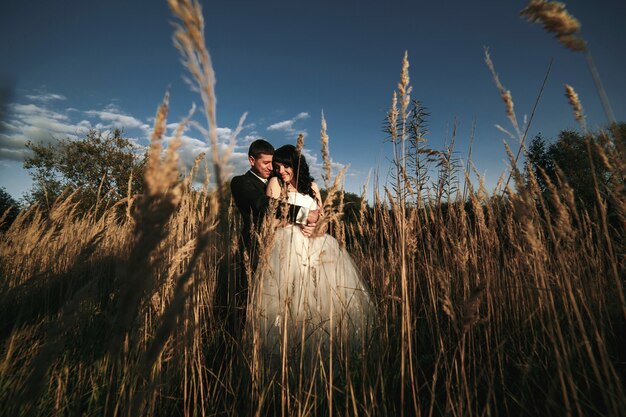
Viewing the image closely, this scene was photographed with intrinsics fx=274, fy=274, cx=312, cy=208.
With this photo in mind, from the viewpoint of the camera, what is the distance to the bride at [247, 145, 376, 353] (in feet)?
5.48

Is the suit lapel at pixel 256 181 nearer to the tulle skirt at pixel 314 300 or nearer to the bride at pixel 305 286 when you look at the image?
the bride at pixel 305 286

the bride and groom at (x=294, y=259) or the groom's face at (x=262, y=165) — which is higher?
the groom's face at (x=262, y=165)

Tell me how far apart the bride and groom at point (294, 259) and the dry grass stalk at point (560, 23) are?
1.03m

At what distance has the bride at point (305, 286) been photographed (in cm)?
167

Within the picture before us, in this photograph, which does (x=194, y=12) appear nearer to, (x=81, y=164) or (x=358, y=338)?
(x=358, y=338)

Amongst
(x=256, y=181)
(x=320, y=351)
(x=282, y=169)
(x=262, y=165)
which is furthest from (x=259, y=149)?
(x=320, y=351)

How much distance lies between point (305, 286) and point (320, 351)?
0.44 metres

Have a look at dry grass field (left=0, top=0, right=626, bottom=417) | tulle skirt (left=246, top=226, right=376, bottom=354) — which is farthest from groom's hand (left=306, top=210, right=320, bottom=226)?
dry grass field (left=0, top=0, right=626, bottom=417)

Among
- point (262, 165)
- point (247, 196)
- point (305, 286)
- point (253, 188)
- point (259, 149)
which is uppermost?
point (259, 149)

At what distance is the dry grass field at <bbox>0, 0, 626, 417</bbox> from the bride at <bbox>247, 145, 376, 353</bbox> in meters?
0.19

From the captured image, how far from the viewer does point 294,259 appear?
8.51ft

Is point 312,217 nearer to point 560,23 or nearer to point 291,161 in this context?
point 291,161

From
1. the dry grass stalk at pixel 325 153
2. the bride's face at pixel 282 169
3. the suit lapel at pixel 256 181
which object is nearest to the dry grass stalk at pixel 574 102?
the dry grass stalk at pixel 325 153

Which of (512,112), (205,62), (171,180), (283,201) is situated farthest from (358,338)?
(205,62)
